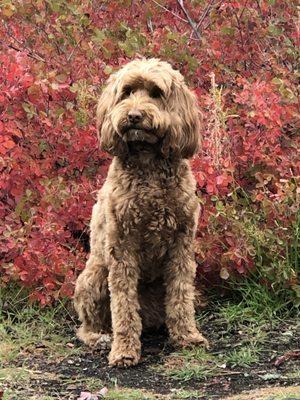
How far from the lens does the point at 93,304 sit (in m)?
5.23

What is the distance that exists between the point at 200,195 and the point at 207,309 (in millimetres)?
810

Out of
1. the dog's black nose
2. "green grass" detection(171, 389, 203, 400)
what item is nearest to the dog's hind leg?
"green grass" detection(171, 389, 203, 400)

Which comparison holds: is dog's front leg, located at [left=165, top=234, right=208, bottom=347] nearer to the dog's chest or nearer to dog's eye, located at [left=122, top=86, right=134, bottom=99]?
the dog's chest

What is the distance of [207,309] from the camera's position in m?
5.75

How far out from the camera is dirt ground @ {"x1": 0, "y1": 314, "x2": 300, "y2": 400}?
428 centimetres

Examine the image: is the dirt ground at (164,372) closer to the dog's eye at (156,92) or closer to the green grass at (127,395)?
the green grass at (127,395)

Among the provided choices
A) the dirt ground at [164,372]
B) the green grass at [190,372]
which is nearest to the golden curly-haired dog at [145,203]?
the dirt ground at [164,372]

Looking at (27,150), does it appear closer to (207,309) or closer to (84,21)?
(84,21)

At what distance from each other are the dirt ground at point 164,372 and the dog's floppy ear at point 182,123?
1.23 m

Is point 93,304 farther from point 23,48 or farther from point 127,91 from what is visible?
point 23,48

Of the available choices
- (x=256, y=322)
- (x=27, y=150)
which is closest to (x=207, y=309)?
(x=256, y=322)

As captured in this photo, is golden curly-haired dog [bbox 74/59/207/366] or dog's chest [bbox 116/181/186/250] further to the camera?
dog's chest [bbox 116/181/186/250]

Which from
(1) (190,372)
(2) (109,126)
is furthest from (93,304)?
(2) (109,126)

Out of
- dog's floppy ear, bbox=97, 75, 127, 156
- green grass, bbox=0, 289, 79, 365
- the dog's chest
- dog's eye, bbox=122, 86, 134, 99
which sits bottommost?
green grass, bbox=0, 289, 79, 365
